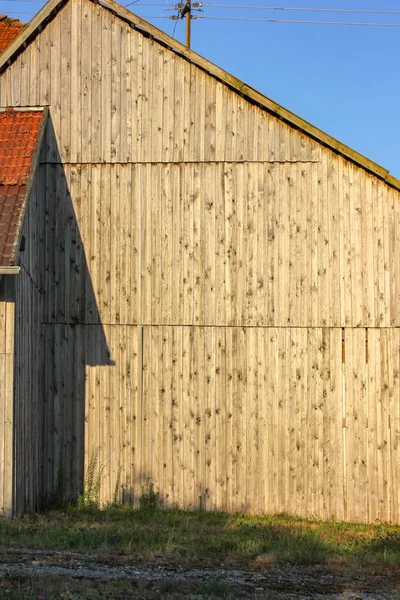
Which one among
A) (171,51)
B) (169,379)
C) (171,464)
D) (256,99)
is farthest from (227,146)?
(171,464)

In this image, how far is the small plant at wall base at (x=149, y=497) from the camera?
46.8 feet

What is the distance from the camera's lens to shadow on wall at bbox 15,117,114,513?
14422 millimetres

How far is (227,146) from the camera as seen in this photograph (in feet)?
A: 48.2

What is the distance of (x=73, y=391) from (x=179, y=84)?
565 centimetres

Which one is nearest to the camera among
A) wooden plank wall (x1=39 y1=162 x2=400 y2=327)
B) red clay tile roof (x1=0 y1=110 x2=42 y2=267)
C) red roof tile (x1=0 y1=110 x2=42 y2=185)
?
red clay tile roof (x1=0 y1=110 x2=42 y2=267)

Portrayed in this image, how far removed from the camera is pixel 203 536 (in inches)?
463

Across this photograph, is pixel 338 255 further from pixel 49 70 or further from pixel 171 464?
pixel 49 70

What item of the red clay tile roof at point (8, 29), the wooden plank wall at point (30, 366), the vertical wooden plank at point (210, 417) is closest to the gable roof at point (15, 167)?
the wooden plank wall at point (30, 366)

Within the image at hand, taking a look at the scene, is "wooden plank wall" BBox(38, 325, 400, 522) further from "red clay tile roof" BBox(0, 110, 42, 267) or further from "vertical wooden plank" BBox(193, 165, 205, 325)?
"red clay tile roof" BBox(0, 110, 42, 267)

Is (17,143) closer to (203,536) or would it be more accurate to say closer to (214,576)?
(203,536)

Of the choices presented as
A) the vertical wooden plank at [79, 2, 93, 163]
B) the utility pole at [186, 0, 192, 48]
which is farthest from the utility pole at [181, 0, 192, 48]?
the vertical wooden plank at [79, 2, 93, 163]

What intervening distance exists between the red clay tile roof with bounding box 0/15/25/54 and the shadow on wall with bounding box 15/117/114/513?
546 cm

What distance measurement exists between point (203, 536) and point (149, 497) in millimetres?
2657

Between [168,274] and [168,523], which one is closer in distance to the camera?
[168,523]
